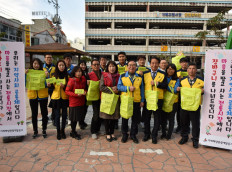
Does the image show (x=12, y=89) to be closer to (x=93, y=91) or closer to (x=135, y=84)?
(x=93, y=91)

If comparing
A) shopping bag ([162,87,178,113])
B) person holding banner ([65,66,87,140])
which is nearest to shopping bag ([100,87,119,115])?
person holding banner ([65,66,87,140])

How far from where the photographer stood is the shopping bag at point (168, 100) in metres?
3.56

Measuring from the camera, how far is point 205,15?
2392 cm

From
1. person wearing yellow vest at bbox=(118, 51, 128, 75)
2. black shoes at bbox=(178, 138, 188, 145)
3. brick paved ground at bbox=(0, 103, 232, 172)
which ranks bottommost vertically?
brick paved ground at bbox=(0, 103, 232, 172)

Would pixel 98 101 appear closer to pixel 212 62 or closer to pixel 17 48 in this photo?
pixel 17 48

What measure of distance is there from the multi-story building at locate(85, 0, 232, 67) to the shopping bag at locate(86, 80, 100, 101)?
21.5 meters

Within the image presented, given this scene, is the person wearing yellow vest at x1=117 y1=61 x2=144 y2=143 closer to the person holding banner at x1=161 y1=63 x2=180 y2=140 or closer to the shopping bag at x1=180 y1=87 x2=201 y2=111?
the person holding banner at x1=161 y1=63 x2=180 y2=140

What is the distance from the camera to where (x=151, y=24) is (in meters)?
25.0

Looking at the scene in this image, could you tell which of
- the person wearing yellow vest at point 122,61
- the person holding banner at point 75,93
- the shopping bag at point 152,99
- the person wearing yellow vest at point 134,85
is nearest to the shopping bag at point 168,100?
the shopping bag at point 152,99

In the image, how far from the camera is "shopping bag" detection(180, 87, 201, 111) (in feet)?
10.6

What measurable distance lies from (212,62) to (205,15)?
26.1 metres

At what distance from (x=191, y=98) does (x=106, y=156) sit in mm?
2144

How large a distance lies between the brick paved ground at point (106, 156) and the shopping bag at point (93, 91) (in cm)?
105

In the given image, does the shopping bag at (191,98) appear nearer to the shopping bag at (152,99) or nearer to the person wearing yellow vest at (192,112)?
the person wearing yellow vest at (192,112)
